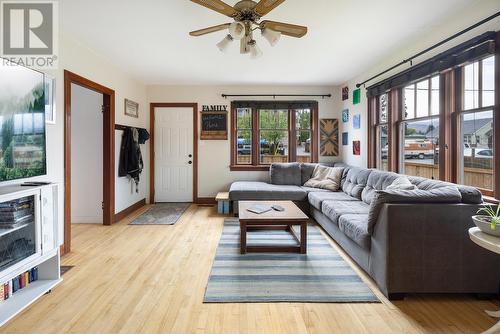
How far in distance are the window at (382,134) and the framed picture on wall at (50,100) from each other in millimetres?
4207

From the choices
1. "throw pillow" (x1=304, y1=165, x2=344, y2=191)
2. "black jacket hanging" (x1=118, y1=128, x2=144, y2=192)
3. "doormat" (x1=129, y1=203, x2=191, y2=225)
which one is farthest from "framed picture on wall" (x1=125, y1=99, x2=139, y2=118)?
"throw pillow" (x1=304, y1=165, x2=344, y2=191)

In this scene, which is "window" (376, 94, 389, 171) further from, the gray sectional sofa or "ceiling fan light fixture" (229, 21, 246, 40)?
"ceiling fan light fixture" (229, 21, 246, 40)

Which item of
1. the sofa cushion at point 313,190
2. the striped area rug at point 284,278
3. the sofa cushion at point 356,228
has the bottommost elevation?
the striped area rug at point 284,278

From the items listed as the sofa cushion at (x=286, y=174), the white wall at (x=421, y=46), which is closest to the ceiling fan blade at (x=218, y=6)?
the white wall at (x=421, y=46)

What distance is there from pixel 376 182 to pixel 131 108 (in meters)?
4.18

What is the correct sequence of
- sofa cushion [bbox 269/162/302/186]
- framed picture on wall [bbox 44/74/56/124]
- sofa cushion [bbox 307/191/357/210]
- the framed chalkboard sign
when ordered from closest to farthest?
framed picture on wall [bbox 44/74/56/124]
sofa cushion [bbox 307/191/357/210]
sofa cushion [bbox 269/162/302/186]
the framed chalkboard sign

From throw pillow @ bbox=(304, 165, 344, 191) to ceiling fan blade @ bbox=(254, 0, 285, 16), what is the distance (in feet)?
10.7

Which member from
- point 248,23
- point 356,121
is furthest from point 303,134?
point 248,23

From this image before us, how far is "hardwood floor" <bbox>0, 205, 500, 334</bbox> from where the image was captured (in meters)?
1.88

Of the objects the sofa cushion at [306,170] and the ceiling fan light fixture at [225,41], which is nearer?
the ceiling fan light fixture at [225,41]

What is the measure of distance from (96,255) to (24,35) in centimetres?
227

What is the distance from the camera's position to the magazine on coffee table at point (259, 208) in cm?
332

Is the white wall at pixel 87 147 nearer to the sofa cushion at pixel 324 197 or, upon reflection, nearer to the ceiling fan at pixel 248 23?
the ceiling fan at pixel 248 23

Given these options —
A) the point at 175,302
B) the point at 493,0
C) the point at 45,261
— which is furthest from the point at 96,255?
the point at 493,0
